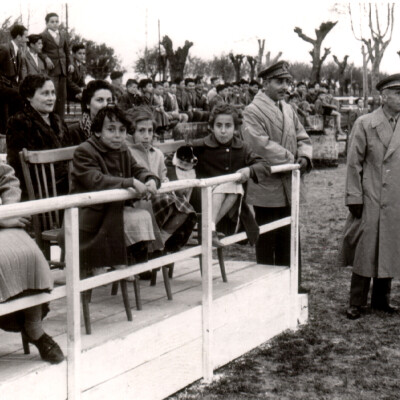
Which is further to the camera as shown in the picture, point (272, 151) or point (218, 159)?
point (272, 151)

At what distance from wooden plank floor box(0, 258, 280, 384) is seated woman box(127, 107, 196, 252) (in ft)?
1.24

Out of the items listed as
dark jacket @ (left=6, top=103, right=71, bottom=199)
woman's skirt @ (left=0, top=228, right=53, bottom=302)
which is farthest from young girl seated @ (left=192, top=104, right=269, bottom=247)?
woman's skirt @ (left=0, top=228, right=53, bottom=302)

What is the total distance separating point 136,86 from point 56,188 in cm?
1192

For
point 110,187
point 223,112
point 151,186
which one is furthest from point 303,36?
point 110,187

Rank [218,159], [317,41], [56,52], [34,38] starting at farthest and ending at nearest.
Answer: [317,41] → [56,52] → [34,38] → [218,159]

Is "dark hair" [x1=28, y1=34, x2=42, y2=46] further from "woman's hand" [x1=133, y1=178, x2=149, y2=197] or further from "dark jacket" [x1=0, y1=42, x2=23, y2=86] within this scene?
"woman's hand" [x1=133, y1=178, x2=149, y2=197]

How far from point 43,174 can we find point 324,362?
2202 mm

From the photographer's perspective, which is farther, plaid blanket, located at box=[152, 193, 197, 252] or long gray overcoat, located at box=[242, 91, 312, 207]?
long gray overcoat, located at box=[242, 91, 312, 207]

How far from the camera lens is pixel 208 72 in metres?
82.2

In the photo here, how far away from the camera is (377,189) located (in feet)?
23.5

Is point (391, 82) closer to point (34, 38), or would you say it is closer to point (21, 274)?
point (21, 274)

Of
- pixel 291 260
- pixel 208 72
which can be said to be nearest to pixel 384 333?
pixel 291 260

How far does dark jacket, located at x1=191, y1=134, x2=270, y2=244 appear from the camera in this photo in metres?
6.18

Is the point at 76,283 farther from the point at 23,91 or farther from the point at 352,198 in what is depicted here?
the point at 352,198
